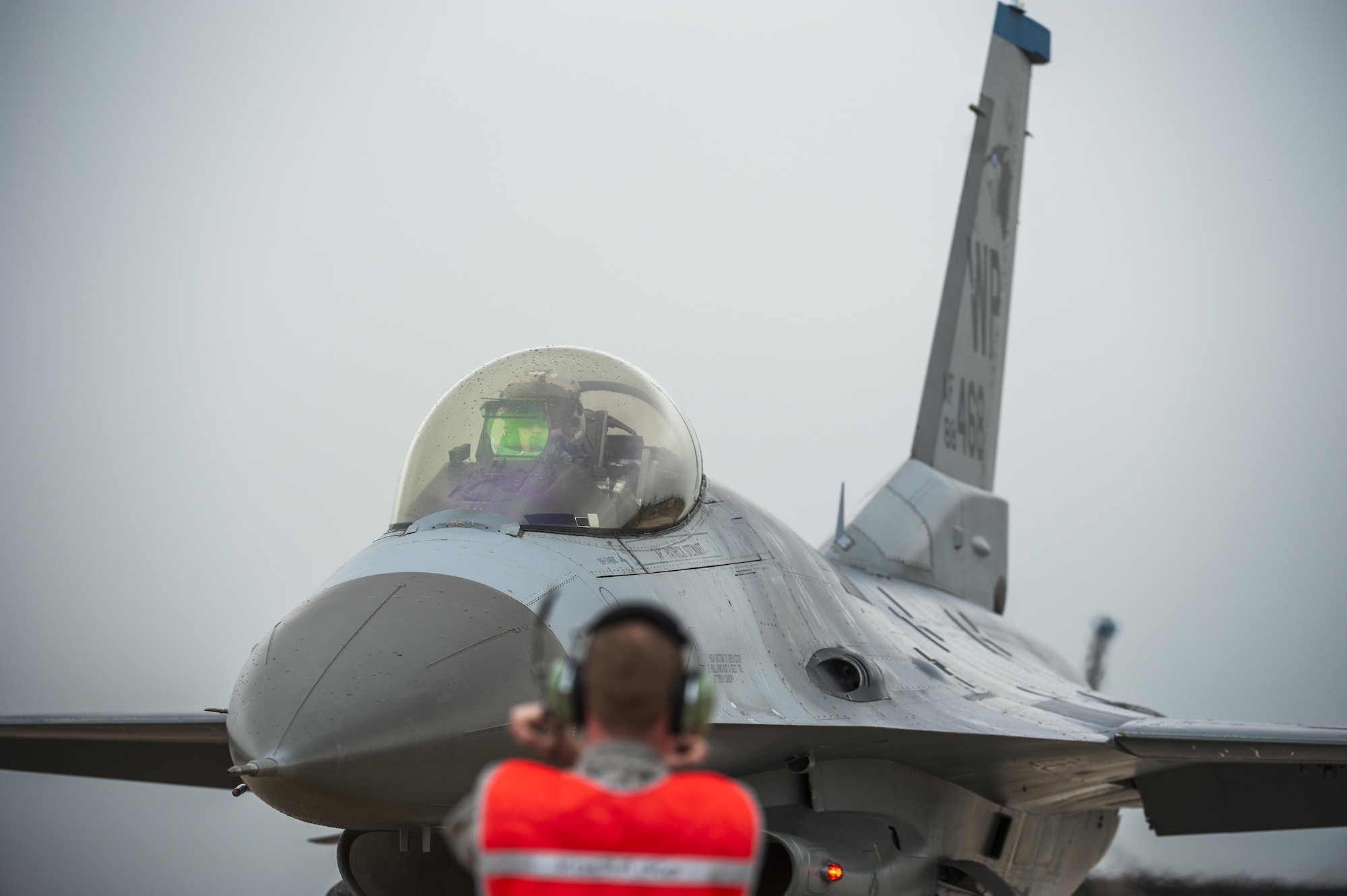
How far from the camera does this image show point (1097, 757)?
593 cm

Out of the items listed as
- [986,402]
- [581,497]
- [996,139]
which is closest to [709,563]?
[581,497]

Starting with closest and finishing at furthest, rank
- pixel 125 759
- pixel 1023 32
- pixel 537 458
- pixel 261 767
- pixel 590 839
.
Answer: pixel 590 839 → pixel 261 767 → pixel 537 458 → pixel 125 759 → pixel 1023 32

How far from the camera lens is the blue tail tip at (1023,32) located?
11.9 m

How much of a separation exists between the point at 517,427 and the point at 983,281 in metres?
7.08

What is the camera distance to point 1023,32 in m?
11.9

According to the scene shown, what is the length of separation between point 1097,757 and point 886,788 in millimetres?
1320

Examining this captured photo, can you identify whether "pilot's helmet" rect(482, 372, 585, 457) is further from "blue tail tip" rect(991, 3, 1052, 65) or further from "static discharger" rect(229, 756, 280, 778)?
"blue tail tip" rect(991, 3, 1052, 65)

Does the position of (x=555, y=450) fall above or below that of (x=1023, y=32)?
below

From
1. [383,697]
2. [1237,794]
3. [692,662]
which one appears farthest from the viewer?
[1237,794]

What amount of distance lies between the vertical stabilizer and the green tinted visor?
5.73m

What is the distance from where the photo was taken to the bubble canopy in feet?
15.5

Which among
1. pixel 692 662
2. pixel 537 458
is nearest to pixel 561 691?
pixel 692 662

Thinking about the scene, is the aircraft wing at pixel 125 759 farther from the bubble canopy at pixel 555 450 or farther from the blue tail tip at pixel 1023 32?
the blue tail tip at pixel 1023 32

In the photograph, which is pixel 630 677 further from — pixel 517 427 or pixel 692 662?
pixel 517 427
